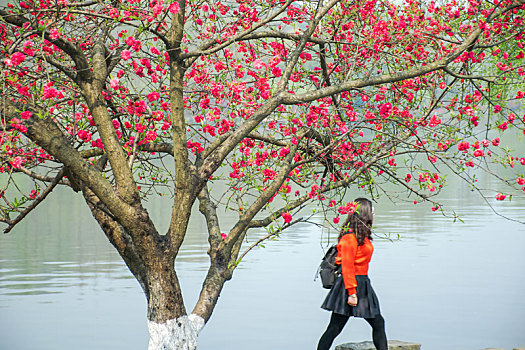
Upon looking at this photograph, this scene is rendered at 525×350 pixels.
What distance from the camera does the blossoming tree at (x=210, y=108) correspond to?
7.02 m

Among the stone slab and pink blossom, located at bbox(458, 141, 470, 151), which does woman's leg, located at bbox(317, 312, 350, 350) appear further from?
pink blossom, located at bbox(458, 141, 470, 151)

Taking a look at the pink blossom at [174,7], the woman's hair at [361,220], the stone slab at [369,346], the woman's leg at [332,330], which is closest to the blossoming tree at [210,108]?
the pink blossom at [174,7]

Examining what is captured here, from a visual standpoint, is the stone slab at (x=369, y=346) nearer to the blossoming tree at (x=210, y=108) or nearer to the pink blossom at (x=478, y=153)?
the blossoming tree at (x=210, y=108)

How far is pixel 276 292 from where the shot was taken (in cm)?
1678

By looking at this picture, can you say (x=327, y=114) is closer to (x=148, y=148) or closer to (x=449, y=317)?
(x=148, y=148)

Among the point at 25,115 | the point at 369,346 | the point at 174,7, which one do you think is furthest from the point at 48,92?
the point at 369,346

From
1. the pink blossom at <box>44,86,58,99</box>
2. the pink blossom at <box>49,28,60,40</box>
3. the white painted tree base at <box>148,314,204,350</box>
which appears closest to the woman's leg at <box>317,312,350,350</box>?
the white painted tree base at <box>148,314,204,350</box>

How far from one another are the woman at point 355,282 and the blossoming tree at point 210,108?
0.32m

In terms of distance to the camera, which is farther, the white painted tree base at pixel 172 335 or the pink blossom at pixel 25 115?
the white painted tree base at pixel 172 335

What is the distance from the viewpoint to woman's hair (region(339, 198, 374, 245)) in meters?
7.40

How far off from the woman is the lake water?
4.87m

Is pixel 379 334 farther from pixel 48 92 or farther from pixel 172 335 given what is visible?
pixel 48 92

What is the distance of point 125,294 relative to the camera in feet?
55.2

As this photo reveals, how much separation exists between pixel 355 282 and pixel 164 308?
78.0 inches
